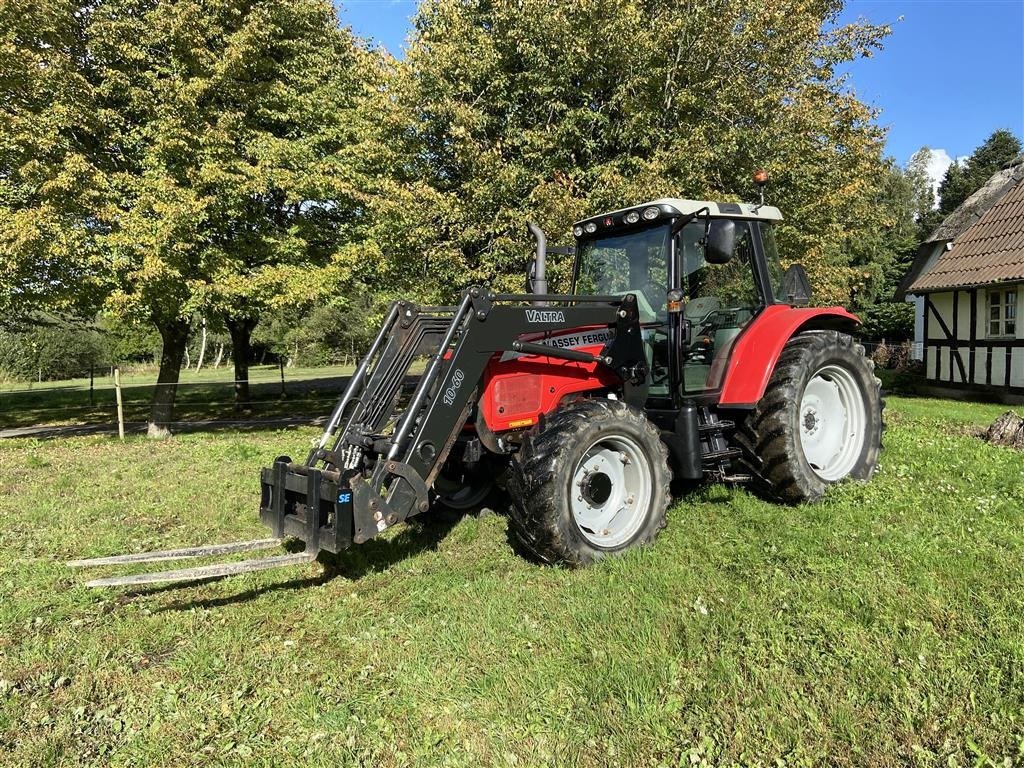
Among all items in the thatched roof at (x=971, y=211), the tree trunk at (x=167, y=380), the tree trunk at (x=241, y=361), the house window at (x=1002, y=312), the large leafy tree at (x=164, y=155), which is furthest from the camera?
the thatched roof at (x=971, y=211)

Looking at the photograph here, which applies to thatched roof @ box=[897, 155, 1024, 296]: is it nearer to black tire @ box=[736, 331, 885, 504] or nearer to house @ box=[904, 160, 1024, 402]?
house @ box=[904, 160, 1024, 402]

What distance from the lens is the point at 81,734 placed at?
9.17 feet

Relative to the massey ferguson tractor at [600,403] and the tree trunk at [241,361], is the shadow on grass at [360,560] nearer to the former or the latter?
the massey ferguson tractor at [600,403]

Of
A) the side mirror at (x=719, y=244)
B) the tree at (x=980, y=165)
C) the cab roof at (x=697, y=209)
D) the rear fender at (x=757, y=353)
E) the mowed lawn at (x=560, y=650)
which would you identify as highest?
the tree at (x=980, y=165)

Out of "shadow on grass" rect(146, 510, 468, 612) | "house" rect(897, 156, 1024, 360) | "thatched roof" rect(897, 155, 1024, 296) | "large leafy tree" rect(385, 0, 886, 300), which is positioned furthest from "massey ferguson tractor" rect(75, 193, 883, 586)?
"house" rect(897, 156, 1024, 360)

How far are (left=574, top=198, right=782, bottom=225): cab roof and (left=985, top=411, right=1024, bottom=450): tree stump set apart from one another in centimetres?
474

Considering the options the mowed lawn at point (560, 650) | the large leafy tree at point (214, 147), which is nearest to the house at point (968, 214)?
the large leafy tree at point (214, 147)

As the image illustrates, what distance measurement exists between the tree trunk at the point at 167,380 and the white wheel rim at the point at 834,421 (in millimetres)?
11180

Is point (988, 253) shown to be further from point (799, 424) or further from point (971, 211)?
point (799, 424)

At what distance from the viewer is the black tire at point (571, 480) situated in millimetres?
4086

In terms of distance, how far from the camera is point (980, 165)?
40.3 meters

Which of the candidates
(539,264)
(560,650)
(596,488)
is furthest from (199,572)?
(539,264)

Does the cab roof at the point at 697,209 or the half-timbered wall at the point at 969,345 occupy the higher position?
the cab roof at the point at 697,209

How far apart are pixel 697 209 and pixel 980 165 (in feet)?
151
